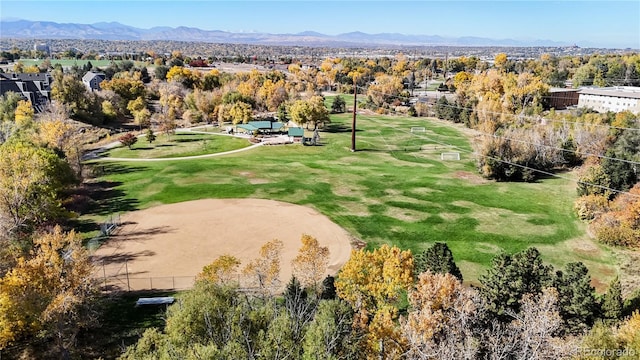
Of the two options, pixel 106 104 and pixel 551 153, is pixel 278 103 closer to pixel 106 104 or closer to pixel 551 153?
pixel 106 104

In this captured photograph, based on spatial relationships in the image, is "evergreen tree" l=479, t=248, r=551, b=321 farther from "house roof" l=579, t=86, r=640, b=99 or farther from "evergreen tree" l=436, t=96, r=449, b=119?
"house roof" l=579, t=86, r=640, b=99

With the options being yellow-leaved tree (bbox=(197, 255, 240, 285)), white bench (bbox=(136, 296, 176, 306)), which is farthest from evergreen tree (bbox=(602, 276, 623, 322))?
white bench (bbox=(136, 296, 176, 306))

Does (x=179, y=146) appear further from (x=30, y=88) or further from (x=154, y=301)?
(x=154, y=301)

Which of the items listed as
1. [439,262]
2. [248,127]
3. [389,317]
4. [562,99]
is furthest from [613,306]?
[562,99]

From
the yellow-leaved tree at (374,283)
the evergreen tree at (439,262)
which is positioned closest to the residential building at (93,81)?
the evergreen tree at (439,262)

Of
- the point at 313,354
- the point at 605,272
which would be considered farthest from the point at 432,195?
the point at 313,354

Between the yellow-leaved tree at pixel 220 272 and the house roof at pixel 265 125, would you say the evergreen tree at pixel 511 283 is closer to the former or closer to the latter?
the yellow-leaved tree at pixel 220 272
